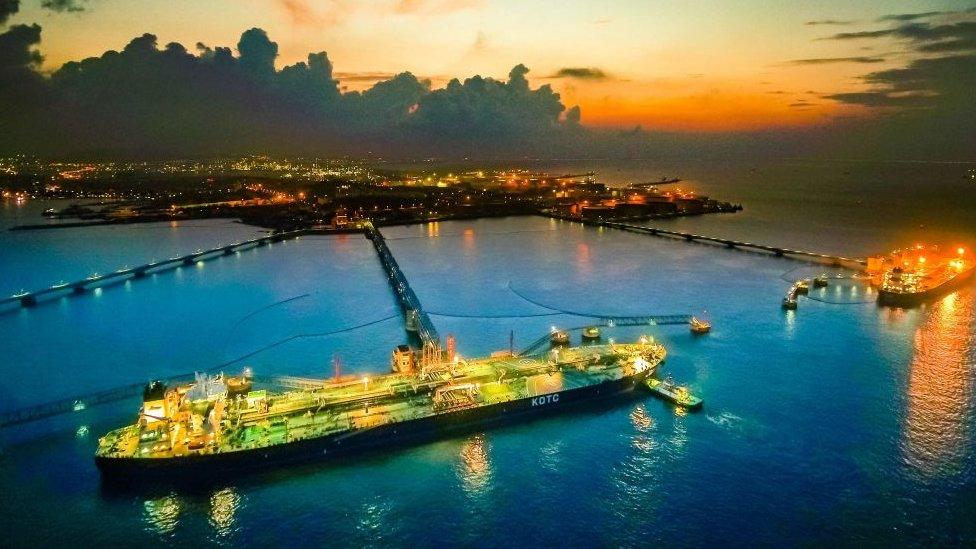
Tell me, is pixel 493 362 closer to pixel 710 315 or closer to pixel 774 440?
pixel 774 440

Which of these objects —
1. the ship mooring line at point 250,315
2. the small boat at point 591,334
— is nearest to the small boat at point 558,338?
the small boat at point 591,334

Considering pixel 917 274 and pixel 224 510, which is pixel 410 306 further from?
pixel 917 274

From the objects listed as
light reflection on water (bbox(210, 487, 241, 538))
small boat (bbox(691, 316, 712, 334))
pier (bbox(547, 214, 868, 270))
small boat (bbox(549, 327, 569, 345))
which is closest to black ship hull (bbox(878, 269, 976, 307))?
pier (bbox(547, 214, 868, 270))

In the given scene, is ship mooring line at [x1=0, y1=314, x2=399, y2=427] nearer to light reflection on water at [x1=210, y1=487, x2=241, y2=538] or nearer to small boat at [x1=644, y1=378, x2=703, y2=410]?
light reflection on water at [x1=210, y1=487, x2=241, y2=538]

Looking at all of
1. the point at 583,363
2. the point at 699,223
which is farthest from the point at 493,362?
the point at 699,223

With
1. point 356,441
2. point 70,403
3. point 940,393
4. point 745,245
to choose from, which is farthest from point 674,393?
point 745,245
